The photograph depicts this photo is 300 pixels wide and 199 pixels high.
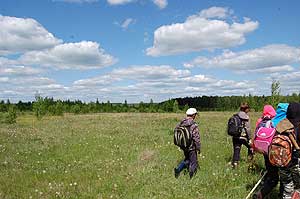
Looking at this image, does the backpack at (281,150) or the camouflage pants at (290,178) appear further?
the camouflage pants at (290,178)

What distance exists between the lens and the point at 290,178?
667cm

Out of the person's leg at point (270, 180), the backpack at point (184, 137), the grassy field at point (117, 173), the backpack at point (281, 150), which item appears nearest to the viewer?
the backpack at point (281, 150)

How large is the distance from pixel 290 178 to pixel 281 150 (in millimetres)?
650

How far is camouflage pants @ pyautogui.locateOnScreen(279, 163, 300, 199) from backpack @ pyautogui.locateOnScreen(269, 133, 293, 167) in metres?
0.23

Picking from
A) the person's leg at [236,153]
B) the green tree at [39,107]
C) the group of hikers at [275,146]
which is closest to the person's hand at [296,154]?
the group of hikers at [275,146]

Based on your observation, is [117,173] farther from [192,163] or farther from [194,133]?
[194,133]

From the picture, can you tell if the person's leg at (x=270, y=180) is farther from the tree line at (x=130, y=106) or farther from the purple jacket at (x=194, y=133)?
the tree line at (x=130, y=106)

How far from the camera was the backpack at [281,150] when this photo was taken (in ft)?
21.0

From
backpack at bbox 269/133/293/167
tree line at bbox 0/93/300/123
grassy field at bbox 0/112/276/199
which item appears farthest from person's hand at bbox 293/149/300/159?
tree line at bbox 0/93/300/123

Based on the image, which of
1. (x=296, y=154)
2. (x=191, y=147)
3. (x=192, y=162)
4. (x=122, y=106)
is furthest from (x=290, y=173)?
(x=122, y=106)

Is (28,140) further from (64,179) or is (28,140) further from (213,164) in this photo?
(213,164)

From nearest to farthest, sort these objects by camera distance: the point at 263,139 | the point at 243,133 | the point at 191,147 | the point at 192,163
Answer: the point at 263,139
the point at 191,147
the point at 192,163
the point at 243,133

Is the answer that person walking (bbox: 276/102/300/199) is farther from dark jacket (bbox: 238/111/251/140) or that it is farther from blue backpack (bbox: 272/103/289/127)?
dark jacket (bbox: 238/111/251/140)

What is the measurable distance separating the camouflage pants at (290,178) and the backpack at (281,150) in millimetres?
229
